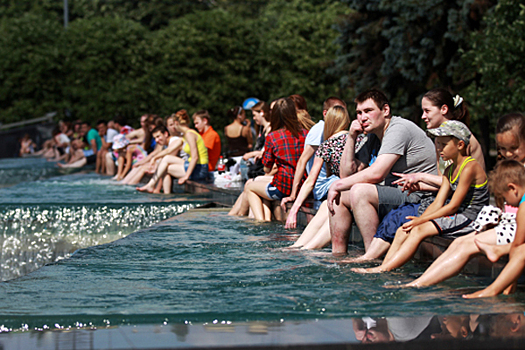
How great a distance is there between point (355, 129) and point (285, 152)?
2.15m

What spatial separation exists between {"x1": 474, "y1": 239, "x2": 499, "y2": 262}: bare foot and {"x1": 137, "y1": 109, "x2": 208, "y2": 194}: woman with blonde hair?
26.1ft

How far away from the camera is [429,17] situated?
1875cm

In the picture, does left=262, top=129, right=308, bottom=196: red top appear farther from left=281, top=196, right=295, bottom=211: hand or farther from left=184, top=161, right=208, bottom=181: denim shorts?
left=184, top=161, right=208, bottom=181: denim shorts

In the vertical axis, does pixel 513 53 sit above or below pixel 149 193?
above

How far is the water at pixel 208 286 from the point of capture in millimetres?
3965

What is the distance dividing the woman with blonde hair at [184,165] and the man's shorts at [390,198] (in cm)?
664

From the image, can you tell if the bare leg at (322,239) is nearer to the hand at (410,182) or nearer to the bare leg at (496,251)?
the hand at (410,182)

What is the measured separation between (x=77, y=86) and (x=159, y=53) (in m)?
4.31

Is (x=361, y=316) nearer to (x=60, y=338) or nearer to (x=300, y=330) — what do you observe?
(x=300, y=330)

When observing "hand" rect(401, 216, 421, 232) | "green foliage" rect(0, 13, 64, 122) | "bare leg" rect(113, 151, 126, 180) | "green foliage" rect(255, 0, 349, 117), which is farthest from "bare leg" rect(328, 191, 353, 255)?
"green foliage" rect(0, 13, 64, 122)

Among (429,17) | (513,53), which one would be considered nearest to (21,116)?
(429,17)

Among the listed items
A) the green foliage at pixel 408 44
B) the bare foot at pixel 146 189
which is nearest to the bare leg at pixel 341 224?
the bare foot at pixel 146 189

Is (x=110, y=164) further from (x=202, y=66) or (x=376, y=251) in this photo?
(x=202, y=66)

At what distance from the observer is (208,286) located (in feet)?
15.8
